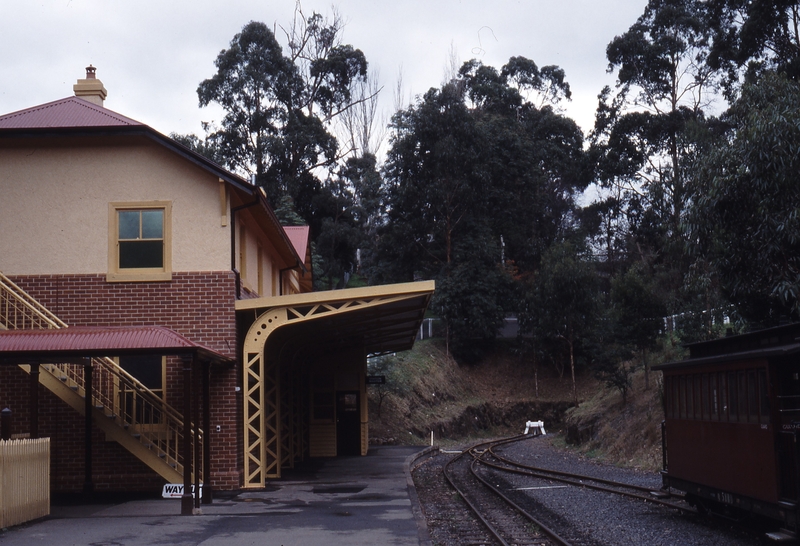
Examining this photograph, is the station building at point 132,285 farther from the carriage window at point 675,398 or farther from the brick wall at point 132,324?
the carriage window at point 675,398

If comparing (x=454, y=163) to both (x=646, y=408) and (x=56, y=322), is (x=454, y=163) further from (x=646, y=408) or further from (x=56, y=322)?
(x=56, y=322)

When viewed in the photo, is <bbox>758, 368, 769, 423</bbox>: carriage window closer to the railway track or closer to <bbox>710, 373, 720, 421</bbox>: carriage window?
<bbox>710, 373, 720, 421</bbox>: carriage window

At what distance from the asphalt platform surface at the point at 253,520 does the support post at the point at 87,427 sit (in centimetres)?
34

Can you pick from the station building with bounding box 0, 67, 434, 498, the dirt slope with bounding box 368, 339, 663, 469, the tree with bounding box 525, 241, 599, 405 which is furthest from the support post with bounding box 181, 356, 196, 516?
the tree with bounding box 525, 241, 599, 405

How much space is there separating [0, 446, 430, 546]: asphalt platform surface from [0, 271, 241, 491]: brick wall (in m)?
0.61

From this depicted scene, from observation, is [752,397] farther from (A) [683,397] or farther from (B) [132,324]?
(B) [132,324]

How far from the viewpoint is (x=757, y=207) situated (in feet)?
50.7

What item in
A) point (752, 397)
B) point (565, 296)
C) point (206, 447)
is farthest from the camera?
point (565, 296)

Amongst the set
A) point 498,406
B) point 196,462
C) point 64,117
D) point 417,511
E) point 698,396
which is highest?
point 64,117

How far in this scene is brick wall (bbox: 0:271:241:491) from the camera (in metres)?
15.4

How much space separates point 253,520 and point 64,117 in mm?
9469

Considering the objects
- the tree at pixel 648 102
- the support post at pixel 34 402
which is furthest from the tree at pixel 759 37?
the support post at pixel 34 402

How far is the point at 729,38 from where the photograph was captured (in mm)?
28781

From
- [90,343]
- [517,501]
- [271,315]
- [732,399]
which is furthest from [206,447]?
[732,399]
